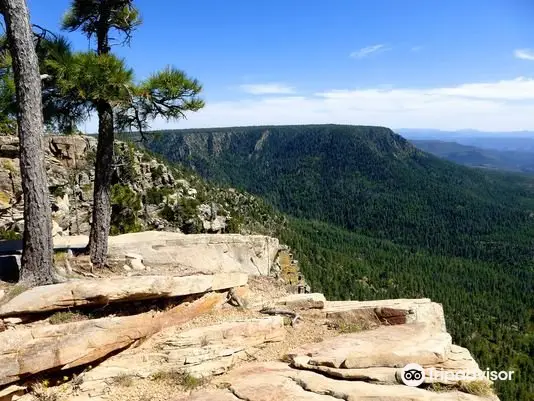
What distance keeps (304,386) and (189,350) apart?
282 centimetres

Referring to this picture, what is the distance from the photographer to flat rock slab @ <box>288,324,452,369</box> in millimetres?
9367

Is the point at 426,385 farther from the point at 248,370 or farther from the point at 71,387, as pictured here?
the point at 71,387

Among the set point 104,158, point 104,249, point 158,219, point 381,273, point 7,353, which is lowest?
point 381,273

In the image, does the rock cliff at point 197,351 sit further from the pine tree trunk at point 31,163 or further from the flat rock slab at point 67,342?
the pine tree trunk at point 31,163

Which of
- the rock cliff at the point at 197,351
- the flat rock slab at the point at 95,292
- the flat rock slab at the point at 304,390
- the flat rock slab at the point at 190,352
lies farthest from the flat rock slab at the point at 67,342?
the flat rock slab at the point at 304,390

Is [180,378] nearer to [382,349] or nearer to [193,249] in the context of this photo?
[382,349]

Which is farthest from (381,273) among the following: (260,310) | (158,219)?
(260,310)

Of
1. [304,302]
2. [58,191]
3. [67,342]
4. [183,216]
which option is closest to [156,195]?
[183,216]

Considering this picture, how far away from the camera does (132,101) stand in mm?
12102

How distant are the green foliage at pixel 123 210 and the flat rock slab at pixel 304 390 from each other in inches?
1143

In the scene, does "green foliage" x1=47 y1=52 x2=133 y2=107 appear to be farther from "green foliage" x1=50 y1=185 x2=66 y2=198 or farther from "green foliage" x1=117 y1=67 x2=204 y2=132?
"green foliage" x1=50 y1=185 x2=66 y2=198

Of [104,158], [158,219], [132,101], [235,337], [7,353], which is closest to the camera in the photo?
[7,353]

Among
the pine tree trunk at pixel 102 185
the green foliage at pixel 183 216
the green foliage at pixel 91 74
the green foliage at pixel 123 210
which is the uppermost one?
the green foliage at pixel 91 74

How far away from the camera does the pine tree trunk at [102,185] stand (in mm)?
12719
